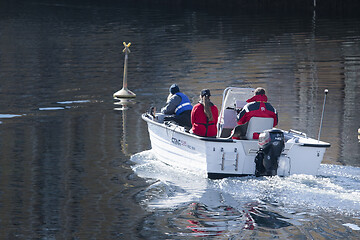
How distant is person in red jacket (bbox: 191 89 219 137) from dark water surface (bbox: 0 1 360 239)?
1083 millimetres

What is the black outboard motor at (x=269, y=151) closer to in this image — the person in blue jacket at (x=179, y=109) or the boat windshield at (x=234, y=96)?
the boat windshield at (x=234, y=96)

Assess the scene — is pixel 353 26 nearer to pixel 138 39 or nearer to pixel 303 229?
pixel 138 39

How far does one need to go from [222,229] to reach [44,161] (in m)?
6.97

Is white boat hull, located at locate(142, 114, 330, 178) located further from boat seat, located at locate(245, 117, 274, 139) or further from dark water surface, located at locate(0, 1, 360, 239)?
boat seat, located at locate(245, 117, 274, 139)

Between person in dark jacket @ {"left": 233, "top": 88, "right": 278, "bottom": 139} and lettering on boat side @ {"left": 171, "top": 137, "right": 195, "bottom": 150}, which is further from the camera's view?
lettering on boat side @ {"left": 171, "top": 137, "right": 195, "bottom": 150}

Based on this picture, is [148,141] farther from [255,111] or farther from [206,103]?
[255,111]

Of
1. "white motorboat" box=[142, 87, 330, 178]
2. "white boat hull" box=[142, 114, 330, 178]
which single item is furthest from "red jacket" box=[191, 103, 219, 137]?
"white boat hull" box=[142, 114, 330, 178]

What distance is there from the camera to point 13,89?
30484mm

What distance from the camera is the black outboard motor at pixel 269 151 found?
14852 millimetres

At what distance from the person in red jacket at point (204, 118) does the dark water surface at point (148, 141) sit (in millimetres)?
1083

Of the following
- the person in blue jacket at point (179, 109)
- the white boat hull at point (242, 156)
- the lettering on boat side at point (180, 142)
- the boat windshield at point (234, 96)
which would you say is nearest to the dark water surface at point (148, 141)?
the white boat hull at point (242, 156)

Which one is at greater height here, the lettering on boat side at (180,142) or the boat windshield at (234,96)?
the boat windshield at (234,96)

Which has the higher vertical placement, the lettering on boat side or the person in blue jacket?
the person in blue jacket

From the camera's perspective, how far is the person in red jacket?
16234mm
